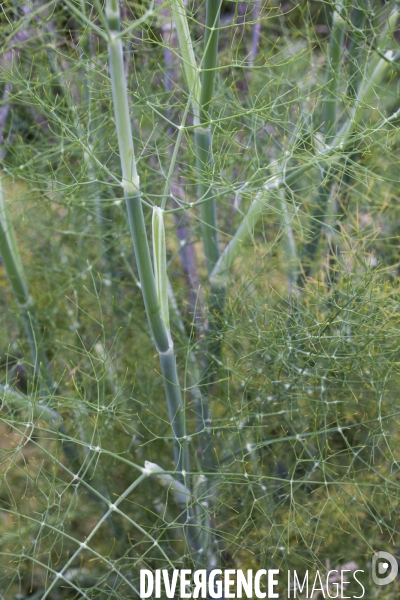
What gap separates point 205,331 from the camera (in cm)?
127

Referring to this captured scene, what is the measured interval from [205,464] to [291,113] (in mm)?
888

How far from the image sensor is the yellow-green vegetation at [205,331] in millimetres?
938

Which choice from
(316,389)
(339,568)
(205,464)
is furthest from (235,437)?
(339,568)

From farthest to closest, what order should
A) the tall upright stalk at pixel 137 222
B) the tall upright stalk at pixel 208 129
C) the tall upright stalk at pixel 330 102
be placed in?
the tall upright stalk at pixel 330 102 < the tall upright stalk at pixel 208 129 < the tall upright stalk at pixel 137 222

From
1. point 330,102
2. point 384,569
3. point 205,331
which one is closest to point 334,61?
point 330,102

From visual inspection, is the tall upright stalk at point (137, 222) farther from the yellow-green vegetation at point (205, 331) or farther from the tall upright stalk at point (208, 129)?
the tall upright stalk at point (208, 129)

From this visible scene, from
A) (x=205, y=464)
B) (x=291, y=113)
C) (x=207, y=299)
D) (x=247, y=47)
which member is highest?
(x=247, y=47)

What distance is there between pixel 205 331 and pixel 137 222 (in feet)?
1.62

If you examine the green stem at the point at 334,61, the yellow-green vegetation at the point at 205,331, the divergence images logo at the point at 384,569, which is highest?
the green stem at the point at 334,61

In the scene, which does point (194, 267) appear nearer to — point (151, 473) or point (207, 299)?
point (207, 299)

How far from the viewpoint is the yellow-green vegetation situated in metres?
0.94

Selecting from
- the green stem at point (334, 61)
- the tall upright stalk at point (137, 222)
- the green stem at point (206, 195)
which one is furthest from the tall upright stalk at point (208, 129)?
the green stem at point (334, 61)

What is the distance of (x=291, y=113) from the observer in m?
1.46

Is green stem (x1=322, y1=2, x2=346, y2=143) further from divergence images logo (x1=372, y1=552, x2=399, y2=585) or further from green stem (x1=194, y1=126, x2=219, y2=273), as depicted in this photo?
divergence images logo (x1=372, y1=552, x2=399, y2=585)
